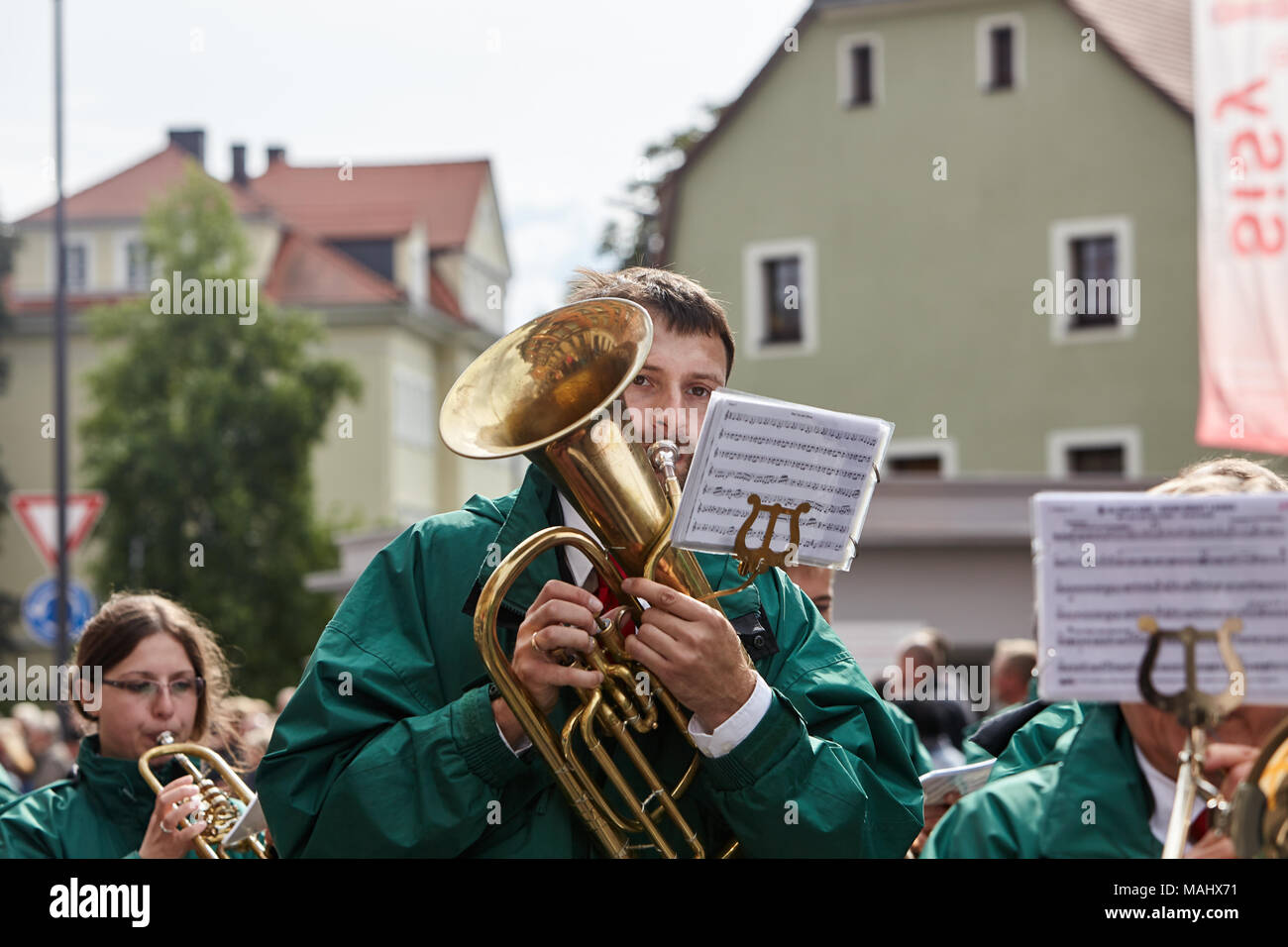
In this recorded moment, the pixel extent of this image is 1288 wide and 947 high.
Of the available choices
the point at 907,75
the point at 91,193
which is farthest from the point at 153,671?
the point at 91,193

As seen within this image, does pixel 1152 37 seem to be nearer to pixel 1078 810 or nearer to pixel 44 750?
pixel 44 750

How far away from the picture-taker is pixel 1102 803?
2.58 meters

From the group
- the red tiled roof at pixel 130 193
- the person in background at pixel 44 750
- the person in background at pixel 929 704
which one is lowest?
the person in background at pixel 44 750

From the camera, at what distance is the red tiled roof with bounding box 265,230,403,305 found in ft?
158

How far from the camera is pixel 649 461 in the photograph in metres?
3.08

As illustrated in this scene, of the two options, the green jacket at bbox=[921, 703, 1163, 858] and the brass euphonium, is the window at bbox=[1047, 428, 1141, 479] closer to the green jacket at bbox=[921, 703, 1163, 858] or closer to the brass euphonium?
the brass euphonium

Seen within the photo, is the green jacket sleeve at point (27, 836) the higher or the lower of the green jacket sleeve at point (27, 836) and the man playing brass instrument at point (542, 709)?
the lower

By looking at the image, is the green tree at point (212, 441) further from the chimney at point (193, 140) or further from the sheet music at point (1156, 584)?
the sheet music at point (1156, 584)

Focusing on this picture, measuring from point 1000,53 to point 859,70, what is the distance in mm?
2078

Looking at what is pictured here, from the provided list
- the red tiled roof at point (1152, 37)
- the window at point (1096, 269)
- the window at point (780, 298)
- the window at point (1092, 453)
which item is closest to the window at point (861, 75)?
the window at point (780, 298)

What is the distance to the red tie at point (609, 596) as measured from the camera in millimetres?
2971

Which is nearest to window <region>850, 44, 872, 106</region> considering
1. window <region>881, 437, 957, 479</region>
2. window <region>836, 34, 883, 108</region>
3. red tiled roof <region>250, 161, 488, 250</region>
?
window <region>836, 34, 883, 108</region>

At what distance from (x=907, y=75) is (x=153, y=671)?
78.9 feet

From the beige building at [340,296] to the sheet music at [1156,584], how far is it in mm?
41919
